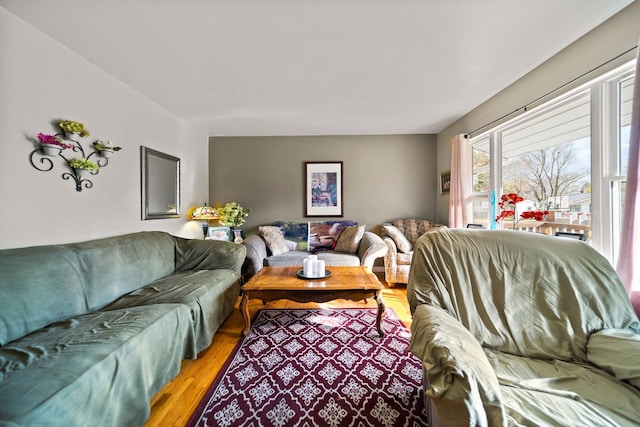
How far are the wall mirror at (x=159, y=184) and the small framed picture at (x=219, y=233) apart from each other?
1.56 ft

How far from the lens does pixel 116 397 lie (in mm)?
1034

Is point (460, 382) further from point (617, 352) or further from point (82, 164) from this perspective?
point (82, 164)

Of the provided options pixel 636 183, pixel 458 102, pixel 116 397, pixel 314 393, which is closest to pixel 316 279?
pixel 314 393

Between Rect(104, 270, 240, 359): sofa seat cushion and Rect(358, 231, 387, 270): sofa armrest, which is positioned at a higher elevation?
Rect(358, 231, 387, 270): sofa armrest

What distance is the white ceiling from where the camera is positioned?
1421 millimetres

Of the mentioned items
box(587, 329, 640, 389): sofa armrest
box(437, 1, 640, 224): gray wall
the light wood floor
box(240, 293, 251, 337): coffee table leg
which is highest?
box(437, 1, 640, 224): gray wall

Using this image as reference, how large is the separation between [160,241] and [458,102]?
3655mm

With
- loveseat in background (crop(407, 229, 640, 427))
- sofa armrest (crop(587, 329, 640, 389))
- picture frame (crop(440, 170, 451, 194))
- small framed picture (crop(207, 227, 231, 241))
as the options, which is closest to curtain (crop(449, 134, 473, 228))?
picture frame (crop(440, 170, 451, 194))

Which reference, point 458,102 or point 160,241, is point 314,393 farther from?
point 458,102

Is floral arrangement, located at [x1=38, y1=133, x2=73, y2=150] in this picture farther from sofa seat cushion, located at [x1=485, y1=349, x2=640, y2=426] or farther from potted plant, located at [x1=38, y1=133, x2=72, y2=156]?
sofa seat cushion, located at [x1=485, y1=349, x2=640, y2=426]

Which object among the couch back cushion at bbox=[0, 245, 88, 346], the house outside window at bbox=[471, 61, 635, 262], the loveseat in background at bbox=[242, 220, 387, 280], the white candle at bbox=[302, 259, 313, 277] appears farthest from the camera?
the loveseat in background at bbox=[242, 220, 387, 280]

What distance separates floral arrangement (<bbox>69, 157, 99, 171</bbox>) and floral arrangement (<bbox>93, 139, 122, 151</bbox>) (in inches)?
6.6

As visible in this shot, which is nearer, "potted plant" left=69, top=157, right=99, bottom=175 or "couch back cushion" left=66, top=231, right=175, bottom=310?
"couch back cushion" left=66, top=231, right=175, bottom=310

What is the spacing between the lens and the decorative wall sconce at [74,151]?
5.25ft
